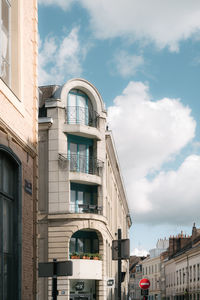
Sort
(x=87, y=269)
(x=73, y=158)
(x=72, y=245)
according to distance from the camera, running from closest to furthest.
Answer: (x=87, y=269)
(x=72, y=245)
(x=73, y=158)

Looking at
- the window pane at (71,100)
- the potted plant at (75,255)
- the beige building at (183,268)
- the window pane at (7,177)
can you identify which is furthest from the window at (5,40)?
the beige building at (183,268)

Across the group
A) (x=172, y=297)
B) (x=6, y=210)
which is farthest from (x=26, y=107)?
(x=172, y=297)

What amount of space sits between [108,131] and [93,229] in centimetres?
714

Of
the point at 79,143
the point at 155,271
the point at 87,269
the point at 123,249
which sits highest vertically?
the point at 79,143

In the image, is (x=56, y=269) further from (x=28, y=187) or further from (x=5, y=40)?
(x=5, y=40)

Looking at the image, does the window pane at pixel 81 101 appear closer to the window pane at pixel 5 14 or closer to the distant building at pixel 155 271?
the window pane at pixel 5 14

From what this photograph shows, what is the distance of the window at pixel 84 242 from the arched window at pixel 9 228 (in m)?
22.4

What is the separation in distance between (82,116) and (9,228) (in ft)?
78.6

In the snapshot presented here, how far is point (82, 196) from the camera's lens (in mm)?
36750

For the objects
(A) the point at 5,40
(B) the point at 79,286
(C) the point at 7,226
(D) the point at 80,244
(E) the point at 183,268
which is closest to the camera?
(C) the point at 7,226

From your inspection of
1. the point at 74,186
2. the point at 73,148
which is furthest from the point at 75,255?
the point at 73,148

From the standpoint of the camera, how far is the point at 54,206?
115 feet

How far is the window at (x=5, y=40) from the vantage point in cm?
1386

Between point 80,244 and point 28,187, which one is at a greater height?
point 28,187
